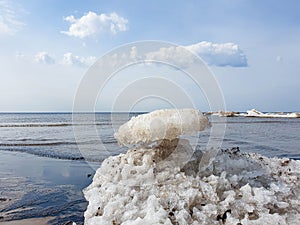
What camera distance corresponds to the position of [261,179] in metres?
3.98

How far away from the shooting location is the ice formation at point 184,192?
305cm

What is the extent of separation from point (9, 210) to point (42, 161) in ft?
20.0

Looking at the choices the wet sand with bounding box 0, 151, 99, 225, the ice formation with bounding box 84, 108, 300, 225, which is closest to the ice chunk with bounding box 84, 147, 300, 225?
the ice formation with bounding box 84, 108, 300, 225

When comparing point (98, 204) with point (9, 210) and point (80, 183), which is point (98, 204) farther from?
point (80, 183)

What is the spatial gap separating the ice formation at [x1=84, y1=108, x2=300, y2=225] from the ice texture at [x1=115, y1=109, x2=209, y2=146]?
0.34m

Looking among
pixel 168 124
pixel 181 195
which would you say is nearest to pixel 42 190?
pixel 168 124

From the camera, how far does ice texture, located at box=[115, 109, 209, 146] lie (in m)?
3.52

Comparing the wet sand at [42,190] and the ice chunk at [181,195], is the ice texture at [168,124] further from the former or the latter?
the wet sand at [42,190]

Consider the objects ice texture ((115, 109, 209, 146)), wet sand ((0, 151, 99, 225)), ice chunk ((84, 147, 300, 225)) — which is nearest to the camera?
ice chunk ((84, 147, 300, 225))

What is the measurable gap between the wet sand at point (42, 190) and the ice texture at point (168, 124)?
91.3 inches

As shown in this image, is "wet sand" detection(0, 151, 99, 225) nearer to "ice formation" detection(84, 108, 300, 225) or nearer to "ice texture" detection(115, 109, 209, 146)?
"ice formation" detection(84, 108, 300, 225)

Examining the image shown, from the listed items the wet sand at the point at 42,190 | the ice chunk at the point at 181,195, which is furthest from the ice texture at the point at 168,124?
the wet sand at the point at 42,190

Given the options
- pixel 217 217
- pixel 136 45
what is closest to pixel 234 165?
pixel 217 217

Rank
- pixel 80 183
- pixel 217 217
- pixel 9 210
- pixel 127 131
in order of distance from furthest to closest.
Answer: pixel 80 183 → pixel 9 210 → pixel 127 131 → pixel 217 217
